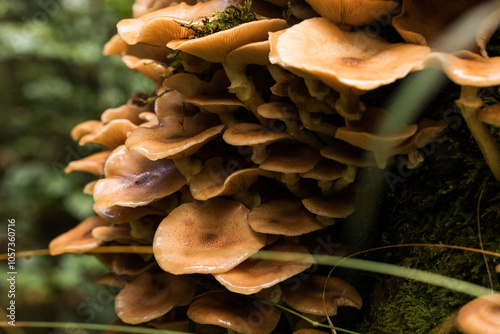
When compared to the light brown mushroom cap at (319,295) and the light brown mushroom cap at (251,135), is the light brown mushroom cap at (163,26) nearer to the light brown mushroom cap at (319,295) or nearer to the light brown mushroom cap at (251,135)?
the light brown mushroom cap at (251,135)

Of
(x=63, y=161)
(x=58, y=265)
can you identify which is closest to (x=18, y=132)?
(x=63, y=161)

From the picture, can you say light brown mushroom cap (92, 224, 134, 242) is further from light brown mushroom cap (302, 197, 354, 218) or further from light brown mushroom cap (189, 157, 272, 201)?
light brown mushroom cap (302, 197, 354, 218)

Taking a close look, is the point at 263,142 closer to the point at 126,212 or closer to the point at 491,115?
the point at 491,115

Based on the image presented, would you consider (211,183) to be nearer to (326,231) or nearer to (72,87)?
(326,231)

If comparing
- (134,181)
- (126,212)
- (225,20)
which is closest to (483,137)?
(225,20)

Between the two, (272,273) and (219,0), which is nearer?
(272,273)

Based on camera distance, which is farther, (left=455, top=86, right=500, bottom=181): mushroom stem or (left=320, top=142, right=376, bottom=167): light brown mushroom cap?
(left=320, top=142, right=376, bottom=167): light brown mushroom cap

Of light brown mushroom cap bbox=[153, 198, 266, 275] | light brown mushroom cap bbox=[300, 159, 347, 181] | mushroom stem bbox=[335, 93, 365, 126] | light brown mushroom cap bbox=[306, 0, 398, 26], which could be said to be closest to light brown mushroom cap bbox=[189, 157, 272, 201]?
light brown mushroom cap bbox=[153, 198, 266, 275]
